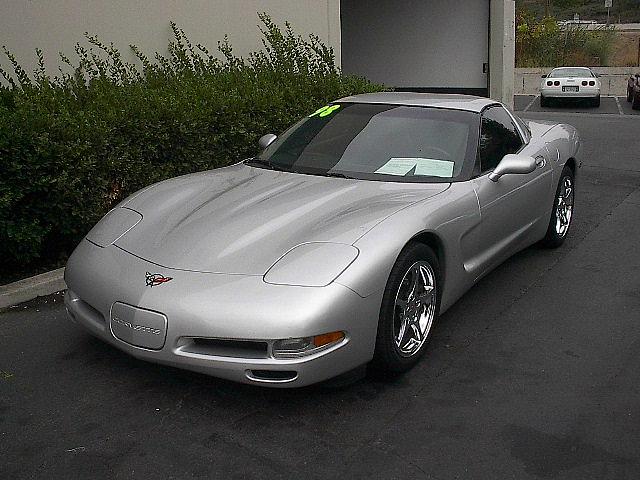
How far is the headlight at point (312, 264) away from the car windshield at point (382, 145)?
1068mm

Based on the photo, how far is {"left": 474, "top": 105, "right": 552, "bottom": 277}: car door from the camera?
15.2ft

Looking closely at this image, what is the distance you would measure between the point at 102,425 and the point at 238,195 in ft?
5.01

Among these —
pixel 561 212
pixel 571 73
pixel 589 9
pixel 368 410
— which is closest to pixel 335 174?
pixel 368 410

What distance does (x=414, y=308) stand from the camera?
3914 millimetres

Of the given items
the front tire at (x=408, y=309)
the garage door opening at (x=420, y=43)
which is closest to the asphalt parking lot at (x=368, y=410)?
the front tire at (x=408, y=309)

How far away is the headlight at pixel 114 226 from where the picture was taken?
4000mm

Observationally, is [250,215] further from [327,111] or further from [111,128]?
[111,128]

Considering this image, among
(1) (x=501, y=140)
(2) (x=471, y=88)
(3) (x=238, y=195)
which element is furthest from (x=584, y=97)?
(3) (x=238, y=195)

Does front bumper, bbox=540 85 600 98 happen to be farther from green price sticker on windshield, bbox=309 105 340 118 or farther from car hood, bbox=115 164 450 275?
car hood, bbox=115 164 450 275

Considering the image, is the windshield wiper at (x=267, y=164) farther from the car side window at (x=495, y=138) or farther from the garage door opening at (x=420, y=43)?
the garage door opening at (x=420, y=43)

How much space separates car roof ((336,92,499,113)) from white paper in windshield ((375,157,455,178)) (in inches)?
27.0

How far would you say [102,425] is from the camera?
3.39 meters

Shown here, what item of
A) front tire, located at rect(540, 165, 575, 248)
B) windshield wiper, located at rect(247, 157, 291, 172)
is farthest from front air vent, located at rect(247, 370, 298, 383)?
front tire, located at rect(540, 165, 575, 248)

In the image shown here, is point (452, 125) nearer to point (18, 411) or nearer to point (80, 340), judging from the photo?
point (80, 340)
